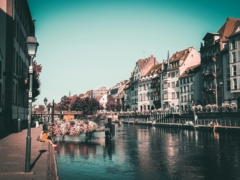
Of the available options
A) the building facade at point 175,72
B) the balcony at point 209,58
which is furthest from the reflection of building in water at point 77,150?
the building facade at point 175,72

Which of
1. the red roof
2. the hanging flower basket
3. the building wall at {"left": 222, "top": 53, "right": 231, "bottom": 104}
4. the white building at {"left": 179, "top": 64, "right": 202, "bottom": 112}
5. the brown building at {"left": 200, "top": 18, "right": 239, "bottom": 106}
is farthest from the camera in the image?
the white building at {"left": 179, "top": 64, "right": 202, "bottom": 112}

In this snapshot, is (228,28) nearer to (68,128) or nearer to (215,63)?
(215,63)

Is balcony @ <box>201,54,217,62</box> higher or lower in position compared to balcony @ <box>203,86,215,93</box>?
higher

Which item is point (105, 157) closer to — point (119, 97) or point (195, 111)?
point (195, 111)

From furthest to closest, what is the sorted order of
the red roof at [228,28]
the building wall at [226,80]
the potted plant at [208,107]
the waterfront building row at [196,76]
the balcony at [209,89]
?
1. the balcony at [209,89]
2. the red roof at [228,28]
3. the building wall at [226,80]
4. the waterfront building row at [196,76]
5. the potted plant at [208,107]

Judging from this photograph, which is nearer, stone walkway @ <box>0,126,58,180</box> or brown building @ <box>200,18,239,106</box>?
stone walkway @ <box>0,126,58,180</box>

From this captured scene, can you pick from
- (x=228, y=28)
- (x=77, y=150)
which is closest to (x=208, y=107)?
(x=228, y=28)

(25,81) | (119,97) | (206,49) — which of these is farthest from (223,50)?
(119,97)

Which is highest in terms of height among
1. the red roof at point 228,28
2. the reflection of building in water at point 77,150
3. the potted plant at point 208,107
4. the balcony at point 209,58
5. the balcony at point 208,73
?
the red roof at point 228,28

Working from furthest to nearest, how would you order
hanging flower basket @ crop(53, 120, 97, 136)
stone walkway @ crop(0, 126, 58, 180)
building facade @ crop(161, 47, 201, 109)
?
building facade @ crop(161, 47, 201, 109) → hanging flower basket @ crop(53, 120, 97, 136) → stone walkway @ crop(0, 126, 58, 180)

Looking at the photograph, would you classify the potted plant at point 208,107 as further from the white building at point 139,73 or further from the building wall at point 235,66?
the white building at point 139,73

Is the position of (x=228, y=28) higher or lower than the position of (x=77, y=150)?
higher

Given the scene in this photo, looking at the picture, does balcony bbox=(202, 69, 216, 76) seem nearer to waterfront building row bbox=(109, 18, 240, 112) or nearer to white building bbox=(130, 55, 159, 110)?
waterfront building row bbox=(109, 18, 240, 112)

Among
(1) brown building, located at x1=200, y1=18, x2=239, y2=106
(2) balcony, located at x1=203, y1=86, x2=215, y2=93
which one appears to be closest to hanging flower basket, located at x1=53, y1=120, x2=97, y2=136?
(1) brown building, located at x1=200, y1=18, x2=239, y2=106
